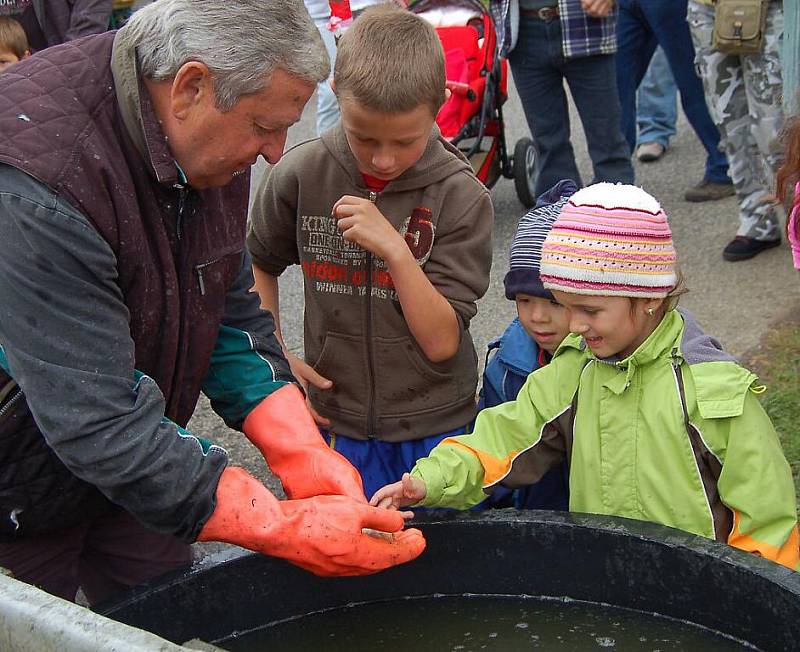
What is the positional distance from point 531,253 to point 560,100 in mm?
2271

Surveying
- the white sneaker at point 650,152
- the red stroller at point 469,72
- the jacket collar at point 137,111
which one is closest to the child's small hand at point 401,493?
the jacket collar at point 137,111

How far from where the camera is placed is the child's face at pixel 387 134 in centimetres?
233

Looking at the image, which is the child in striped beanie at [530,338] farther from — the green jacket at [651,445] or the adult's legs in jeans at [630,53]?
the adult's legs in jeans at [630,53]

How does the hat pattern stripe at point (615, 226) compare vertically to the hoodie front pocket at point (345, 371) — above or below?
above

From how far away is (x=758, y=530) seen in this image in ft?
6.59

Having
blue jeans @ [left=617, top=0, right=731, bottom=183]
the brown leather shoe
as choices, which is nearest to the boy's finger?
blue jeans @ [left=617, top=0, right=731, bottom=183]

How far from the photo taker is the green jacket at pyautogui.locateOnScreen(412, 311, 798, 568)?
6.54ft

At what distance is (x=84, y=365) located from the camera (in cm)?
167

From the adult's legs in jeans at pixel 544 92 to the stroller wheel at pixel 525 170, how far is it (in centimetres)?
51

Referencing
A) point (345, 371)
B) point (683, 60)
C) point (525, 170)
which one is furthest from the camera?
point (525, 170)

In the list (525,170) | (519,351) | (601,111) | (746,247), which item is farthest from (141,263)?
(525,170)

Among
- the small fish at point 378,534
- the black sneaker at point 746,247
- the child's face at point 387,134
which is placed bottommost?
the black sneaker at point 746,247

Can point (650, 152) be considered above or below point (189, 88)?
below

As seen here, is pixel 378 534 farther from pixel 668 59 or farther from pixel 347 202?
pixel 668 59
